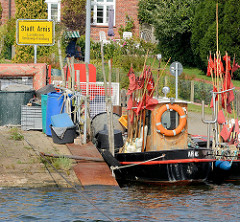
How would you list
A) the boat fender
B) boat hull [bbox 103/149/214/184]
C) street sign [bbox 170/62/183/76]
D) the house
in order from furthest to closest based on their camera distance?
the house → street sign [bbox 170/62/183/76] → the boat fender → boat hull [bbox 103/149/214/184]

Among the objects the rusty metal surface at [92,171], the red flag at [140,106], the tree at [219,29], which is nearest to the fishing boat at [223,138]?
the red flag at [140,106]

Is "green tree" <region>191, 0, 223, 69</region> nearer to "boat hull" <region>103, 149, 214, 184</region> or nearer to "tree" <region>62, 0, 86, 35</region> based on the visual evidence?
"tree" <region>62, 0, 86, 35</region>

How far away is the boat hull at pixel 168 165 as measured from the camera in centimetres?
1329

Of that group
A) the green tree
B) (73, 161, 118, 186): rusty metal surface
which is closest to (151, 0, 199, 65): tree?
the green tree

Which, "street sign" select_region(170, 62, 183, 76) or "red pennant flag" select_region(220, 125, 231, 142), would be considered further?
"street sign" select_region(170, 62, 183, 76)

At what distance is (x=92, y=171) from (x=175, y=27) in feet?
77.8

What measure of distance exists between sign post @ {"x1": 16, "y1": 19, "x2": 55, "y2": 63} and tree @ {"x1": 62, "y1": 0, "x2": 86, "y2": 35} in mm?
17949

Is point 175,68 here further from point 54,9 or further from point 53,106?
point 54,9

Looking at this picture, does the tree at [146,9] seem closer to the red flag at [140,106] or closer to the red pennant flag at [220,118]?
the red pennant flag at [220,118]

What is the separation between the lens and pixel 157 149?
1395 centimetres

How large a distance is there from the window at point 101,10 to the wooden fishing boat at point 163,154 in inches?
1074

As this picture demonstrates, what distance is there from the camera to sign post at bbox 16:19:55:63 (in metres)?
20.1

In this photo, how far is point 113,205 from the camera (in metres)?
11.5

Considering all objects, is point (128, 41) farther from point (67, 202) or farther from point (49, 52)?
point (67, 202)
